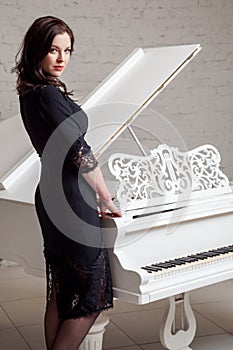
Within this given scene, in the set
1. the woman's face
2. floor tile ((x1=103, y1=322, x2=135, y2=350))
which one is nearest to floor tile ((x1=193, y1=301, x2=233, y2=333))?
floor tile ((x1=103, y1=322, x2=135, y2=350))

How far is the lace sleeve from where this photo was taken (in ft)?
9.37

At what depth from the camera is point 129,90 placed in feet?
12.6

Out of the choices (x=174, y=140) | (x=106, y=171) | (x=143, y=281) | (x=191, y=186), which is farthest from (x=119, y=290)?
(x=174, y=140)

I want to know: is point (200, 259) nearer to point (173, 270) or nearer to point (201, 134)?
point (173, 270)

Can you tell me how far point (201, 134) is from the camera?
21.6 ft

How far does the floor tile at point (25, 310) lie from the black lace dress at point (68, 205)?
1579mm

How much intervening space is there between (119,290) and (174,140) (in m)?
3.54

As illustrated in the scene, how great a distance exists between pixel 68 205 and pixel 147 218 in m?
0.39


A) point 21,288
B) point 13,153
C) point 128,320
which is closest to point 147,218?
point 13,153

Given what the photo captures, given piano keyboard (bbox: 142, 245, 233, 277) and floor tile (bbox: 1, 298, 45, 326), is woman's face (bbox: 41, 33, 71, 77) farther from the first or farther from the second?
floor tile (bbox: 1, 298, 45, 326)

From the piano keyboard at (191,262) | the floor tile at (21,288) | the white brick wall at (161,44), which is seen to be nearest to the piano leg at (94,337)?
the piano keyboard at (191,262)

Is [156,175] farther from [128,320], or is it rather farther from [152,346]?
[128,320]

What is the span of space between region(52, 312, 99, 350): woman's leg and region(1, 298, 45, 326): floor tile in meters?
1.51

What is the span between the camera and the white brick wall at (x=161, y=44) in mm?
5809
